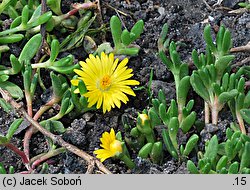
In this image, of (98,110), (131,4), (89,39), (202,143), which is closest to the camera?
(202,143)

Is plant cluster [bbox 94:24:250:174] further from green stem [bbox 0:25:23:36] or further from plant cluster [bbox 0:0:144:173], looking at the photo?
green stem [bbox 0:25:23:36]

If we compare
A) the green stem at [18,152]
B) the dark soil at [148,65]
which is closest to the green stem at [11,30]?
the dark soil at [148,65]

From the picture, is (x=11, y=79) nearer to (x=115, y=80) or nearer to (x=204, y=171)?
(x=115, y=80)

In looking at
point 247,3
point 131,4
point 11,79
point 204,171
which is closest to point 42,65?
point 11,79

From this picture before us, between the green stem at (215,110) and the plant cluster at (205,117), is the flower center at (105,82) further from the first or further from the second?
the green stem at (215,110)

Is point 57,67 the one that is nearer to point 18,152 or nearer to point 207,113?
point 18,152

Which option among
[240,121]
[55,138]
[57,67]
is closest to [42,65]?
[57,67]
